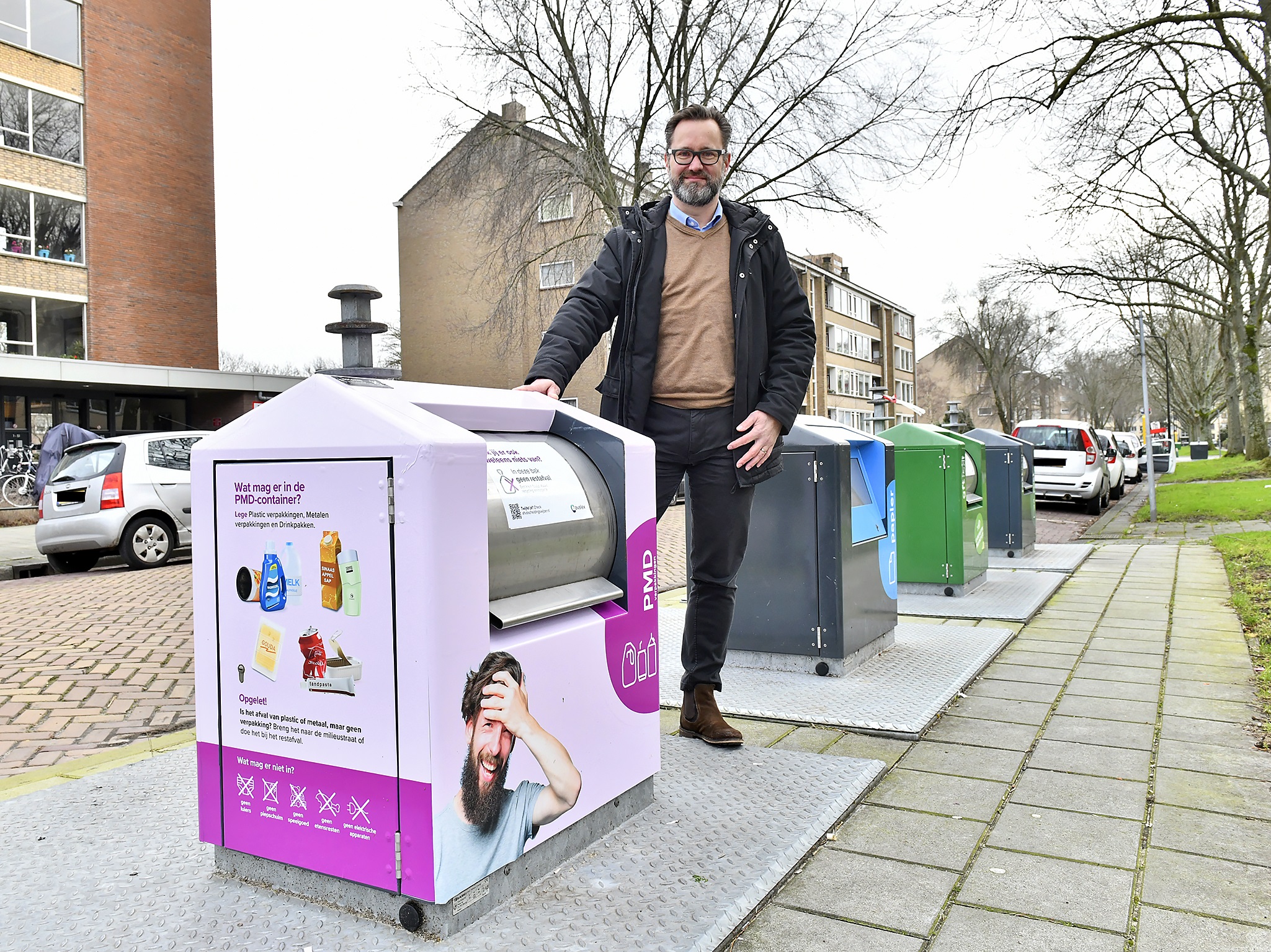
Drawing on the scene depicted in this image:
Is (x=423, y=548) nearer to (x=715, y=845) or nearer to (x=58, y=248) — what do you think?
(x=715, y=845)

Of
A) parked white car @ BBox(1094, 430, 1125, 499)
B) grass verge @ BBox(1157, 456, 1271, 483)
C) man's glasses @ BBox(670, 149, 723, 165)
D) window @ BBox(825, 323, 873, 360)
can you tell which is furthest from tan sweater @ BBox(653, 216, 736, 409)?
window @ BBox(825, 323, 873, 360)

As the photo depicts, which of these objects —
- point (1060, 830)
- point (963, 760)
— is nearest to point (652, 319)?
point (963, 760)

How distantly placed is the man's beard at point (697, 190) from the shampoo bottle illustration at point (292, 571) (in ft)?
6.20

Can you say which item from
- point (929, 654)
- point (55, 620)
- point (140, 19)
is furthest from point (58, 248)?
point (929, 654)

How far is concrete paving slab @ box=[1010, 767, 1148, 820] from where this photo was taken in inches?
116

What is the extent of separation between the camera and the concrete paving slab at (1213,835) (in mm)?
2615

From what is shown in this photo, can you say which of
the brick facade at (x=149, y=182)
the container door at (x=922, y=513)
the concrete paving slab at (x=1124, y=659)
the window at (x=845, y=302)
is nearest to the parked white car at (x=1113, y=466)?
the container door at (x=922, y=513)

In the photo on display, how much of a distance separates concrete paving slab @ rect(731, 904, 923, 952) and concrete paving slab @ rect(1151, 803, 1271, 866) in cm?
104

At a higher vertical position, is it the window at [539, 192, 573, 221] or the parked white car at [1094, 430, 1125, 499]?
the window at [539, 192, 573, 221]

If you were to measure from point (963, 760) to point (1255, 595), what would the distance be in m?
4.75

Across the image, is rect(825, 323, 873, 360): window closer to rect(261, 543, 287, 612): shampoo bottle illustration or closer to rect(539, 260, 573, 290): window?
rect(539, 260, 573, 290): window

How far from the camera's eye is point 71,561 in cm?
1110

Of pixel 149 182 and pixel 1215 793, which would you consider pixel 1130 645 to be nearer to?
pixel 1215 793

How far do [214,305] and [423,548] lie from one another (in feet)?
102
